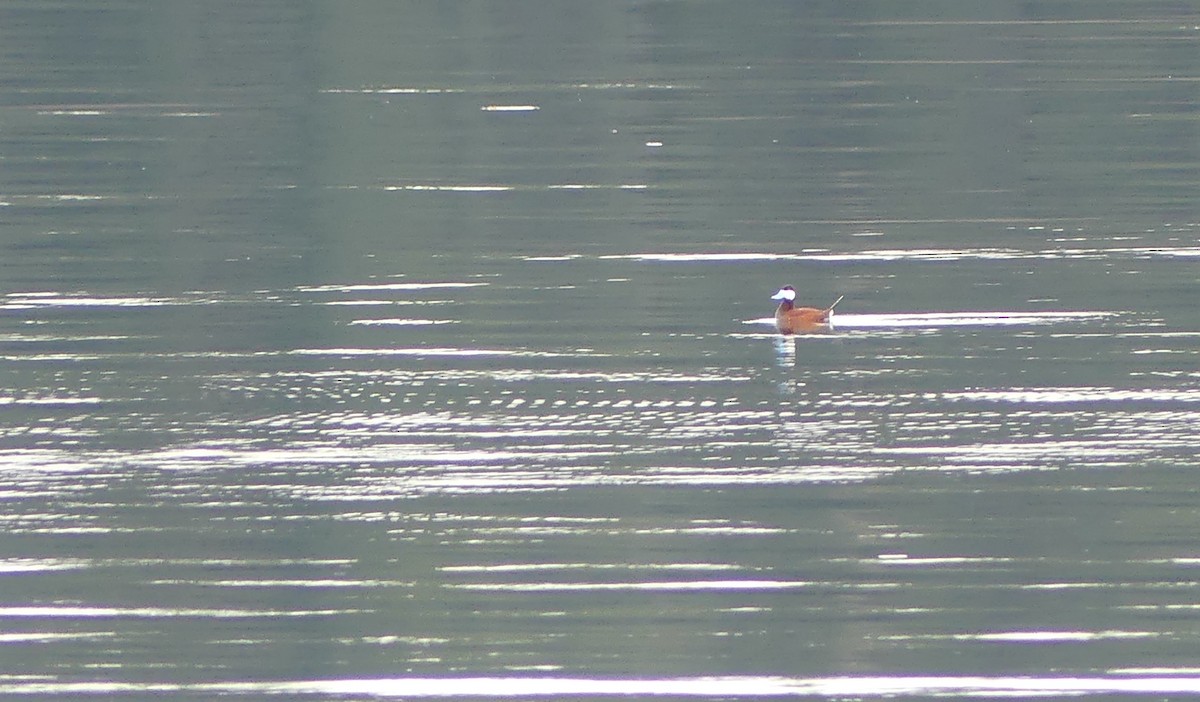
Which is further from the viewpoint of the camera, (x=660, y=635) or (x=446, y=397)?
(x=446, y=397)

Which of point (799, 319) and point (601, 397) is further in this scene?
point (799, 319)

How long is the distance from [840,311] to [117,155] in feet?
28.5

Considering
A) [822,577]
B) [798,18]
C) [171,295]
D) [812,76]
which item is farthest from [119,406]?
[798,18]

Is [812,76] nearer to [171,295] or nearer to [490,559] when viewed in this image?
[171,295]

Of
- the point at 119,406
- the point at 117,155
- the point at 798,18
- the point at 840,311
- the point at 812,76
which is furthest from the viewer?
the point at 798,18

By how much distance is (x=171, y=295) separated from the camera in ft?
51.3

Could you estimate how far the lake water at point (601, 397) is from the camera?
941cm

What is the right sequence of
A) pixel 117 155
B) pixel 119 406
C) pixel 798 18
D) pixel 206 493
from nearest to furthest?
pixel 206 493, pixel 119 406, pixel 117 155, pixel 798 18

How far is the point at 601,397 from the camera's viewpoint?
12812 millimetres

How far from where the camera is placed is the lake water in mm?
9406

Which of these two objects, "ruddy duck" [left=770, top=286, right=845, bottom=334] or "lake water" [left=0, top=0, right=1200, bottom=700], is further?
"ruddy duck" [left=770, top=286, right=845, bottom=334]

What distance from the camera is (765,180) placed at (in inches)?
802

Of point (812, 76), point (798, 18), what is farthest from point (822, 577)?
point (798, 18)

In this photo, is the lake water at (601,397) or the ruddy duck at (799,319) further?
the ruddy duck at (799,319)
